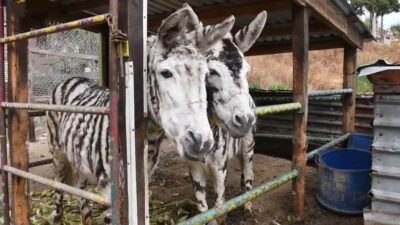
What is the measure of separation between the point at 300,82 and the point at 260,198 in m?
1.44

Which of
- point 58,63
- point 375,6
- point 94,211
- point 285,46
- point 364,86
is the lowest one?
point 94,211

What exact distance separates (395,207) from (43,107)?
9.58 feet

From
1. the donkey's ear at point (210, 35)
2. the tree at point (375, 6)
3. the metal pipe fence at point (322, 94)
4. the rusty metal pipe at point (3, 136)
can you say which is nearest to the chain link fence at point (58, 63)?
the metal pipe fence at point (322, 94)

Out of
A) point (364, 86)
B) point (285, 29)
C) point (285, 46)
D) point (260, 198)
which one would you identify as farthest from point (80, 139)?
point (364, 86)

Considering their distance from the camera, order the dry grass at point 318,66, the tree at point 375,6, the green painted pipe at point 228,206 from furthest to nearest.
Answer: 1. the tree at point 375,6
2. the dry grass at point 318,66
3. the green painted pipe at point 228,206

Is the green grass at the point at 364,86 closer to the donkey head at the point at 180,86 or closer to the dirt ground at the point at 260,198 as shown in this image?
the dirt ground at the point at 260,198

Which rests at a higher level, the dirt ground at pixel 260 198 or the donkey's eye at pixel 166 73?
the donkey's eye at pixel 166 73

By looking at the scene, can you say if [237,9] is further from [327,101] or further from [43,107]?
[327,101]

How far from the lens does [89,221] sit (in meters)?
3.19

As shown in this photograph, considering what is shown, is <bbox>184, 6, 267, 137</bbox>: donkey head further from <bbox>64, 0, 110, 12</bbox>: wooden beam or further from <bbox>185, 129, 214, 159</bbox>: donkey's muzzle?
<bbox>64, 0, 110, 12</bbox>: wooden beam

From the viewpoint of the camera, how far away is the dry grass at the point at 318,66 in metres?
15.0

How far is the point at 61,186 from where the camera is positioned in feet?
5.99

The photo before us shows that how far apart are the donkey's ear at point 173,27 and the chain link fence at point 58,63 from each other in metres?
4.51

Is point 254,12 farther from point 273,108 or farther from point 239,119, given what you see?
point 239,119
